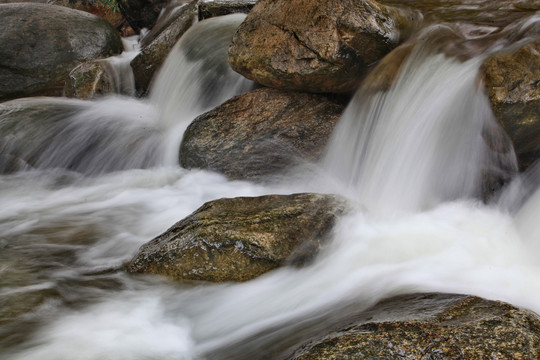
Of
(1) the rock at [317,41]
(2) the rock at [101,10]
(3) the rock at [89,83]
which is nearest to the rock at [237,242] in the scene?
(1) the rock at [317,41]

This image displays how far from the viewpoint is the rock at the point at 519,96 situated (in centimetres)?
402

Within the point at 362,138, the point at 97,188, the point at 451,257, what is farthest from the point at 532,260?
the point at 97,188

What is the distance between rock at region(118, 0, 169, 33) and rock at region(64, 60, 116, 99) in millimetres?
4380

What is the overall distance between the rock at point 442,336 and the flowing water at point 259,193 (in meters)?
0.50

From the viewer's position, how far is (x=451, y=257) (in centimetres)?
373

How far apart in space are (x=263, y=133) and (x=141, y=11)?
28.8 ft

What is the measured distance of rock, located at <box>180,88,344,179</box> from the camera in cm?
584

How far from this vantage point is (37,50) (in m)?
10.1

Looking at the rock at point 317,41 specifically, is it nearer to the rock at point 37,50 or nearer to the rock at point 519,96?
the rock at point 519,96

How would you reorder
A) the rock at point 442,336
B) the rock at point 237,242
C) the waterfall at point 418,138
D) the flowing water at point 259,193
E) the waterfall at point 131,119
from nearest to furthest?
1. the rock at point 442,336
2. the flowing water at point 259,193
3. the rock at point 237,242
4. the waterfall at point 418,138
5. the waterfall at point 131,119

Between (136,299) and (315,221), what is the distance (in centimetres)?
160

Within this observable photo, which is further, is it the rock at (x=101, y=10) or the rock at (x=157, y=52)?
the rock at (x=101, y=10)

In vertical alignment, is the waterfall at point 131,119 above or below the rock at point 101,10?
below

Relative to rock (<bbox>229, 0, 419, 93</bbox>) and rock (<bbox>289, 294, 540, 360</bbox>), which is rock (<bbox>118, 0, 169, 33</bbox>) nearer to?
rock (<bbox>229, 0, 419, 93</bbox>)
